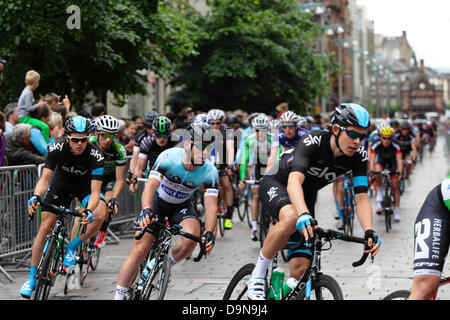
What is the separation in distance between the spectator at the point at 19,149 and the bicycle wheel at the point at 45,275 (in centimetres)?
322

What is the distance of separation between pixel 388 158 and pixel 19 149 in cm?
743

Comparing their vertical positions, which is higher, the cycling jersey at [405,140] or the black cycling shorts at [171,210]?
the cycling jersey at [405,140]

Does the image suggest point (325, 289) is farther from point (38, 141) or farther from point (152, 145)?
point (38, 141)

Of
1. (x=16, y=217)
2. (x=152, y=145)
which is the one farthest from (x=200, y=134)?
(x=152, y=145)

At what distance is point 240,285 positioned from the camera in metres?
6.30

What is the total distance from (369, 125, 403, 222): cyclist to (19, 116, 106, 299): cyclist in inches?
310

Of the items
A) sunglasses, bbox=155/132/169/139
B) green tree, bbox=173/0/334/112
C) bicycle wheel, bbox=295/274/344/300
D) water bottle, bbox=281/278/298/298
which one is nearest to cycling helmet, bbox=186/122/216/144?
water bottle, bbox=281/278/298/298

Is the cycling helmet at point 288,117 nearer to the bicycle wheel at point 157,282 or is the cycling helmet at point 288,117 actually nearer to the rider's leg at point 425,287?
the bicycle wheel at point 157,282

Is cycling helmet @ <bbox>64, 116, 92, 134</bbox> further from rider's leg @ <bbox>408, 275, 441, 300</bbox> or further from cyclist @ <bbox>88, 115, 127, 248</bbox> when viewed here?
rider's leg @ <bbox>408, 275, 441, 300</bbox>

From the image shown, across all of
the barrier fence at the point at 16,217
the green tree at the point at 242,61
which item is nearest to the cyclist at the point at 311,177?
the barrier fence at the point at 16,217

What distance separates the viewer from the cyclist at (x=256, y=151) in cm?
1292

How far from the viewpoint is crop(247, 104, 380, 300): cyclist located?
5.76m
